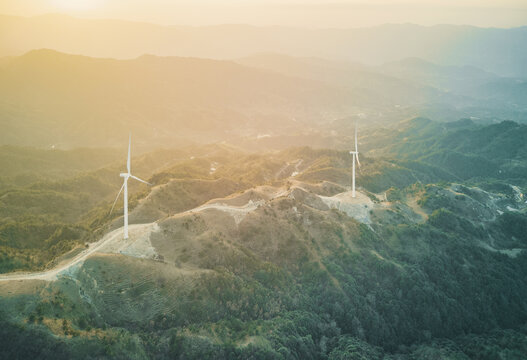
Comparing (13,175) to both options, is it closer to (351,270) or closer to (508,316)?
(351,270)

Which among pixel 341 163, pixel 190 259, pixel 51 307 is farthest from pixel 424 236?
pixel 51 307

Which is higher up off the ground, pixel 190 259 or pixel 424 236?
pixel 190 259

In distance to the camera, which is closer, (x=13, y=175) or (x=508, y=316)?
(x=508, y=316)

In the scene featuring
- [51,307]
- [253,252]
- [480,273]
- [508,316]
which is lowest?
[508,316]

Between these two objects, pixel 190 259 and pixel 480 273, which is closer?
pixel 190 259

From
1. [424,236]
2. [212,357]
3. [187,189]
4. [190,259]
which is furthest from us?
[187,189]

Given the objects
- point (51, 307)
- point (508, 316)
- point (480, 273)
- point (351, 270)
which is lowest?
point (508, 316)

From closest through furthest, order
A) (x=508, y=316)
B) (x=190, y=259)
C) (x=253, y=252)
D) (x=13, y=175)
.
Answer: (x=190, y=259) → (x=253, y=252) → (x=508, y=316) → (x=13, y=175)

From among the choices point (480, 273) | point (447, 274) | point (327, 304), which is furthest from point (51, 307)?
point (480, 273)

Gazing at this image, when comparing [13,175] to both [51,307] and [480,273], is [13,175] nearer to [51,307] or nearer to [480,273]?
[51,307]
